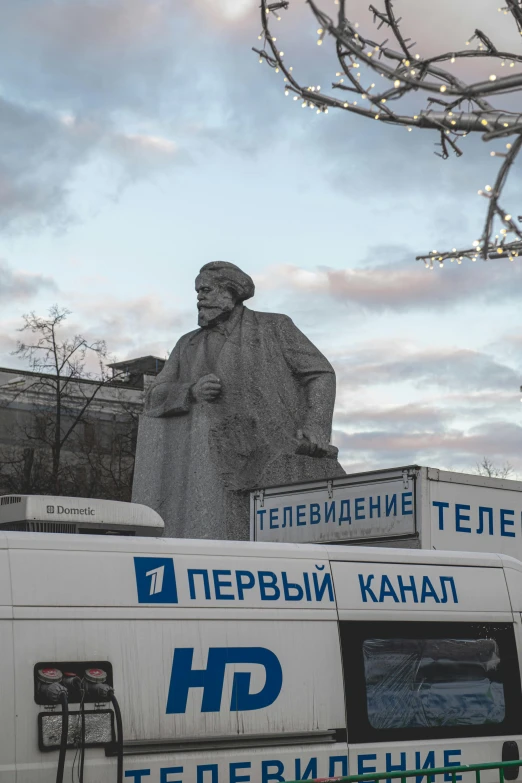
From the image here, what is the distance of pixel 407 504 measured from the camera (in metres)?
8.12

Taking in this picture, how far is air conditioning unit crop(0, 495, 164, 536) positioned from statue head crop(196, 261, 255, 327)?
6506 millimetres

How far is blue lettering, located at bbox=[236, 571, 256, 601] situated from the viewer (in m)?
6.17

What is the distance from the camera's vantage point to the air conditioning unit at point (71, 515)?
21.9 feet

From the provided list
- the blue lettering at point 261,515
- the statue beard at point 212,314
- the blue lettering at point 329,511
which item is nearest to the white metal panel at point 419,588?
the blue lettering at point 329,511

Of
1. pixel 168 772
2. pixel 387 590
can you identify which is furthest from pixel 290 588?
pixel 168 772

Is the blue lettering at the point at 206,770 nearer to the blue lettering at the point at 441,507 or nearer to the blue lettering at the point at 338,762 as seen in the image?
the blue lettering at the point at 338,762

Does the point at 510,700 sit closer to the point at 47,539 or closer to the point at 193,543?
the point at 193,543

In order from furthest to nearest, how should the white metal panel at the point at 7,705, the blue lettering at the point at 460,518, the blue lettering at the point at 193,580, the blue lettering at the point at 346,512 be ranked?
the blue lettering at the point at 346,512 < the blue lettering at the point at 460,518 < the blue lettering at the point at 193,580 < the white metal panel at the point at 7,705

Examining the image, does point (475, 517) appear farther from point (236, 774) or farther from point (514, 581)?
point (236, 774)

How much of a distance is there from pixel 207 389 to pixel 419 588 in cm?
608

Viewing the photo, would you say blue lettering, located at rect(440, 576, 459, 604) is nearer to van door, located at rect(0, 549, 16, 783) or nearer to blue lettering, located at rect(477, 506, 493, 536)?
blue lettering, located at rect(477, 506, 493, 536)

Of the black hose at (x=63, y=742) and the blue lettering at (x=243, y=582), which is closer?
the black hose at (x=63, y=742)

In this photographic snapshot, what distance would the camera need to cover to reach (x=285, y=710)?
6.18 m

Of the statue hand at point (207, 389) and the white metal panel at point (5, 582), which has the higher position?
the statue hand at point (207, 389)
